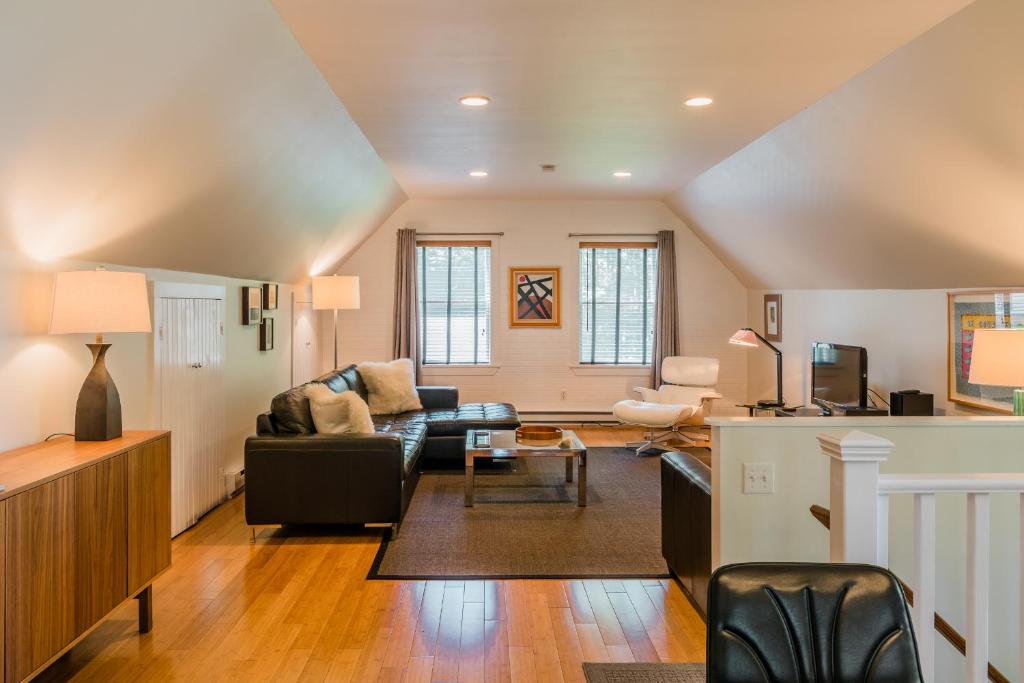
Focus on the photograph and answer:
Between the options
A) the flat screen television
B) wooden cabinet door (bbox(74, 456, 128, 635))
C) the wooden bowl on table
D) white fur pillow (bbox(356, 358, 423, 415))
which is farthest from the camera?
white fur pillow (bbox(356, 358, 423, 415))

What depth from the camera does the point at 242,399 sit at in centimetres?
577

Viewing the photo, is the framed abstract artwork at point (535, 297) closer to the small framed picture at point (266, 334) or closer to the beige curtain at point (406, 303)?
the beige curtain at point (406, 303)

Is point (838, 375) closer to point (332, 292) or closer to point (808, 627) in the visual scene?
point (332, 292)

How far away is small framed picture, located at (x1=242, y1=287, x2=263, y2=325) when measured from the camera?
18.7 ft

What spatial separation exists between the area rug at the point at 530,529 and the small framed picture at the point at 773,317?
6.89ft

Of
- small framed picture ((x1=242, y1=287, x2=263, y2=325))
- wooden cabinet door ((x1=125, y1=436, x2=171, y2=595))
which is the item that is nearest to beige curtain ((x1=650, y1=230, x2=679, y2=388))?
small framed picture ((x1=242, y1=287, x2=263, y2=325))

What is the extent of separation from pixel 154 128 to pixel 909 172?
3.55m

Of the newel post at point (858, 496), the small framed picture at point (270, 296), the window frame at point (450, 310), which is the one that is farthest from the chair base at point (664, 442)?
the newel post at point (858, 496)

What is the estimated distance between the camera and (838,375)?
5988 mm

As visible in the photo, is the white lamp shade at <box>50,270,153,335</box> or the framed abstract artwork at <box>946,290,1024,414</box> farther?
the framed abstract artwork at <box>946,290,1024,414</box>

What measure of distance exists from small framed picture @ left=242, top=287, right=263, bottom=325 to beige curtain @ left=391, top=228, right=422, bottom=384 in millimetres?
2402

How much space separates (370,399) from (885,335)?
161 inches

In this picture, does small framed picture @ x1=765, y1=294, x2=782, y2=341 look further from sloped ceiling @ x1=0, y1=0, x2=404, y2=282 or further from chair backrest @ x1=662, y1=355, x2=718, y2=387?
sloped ceiling @ x1=0, y1=0, x2=404, y2=282

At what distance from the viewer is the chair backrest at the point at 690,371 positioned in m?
7.86
